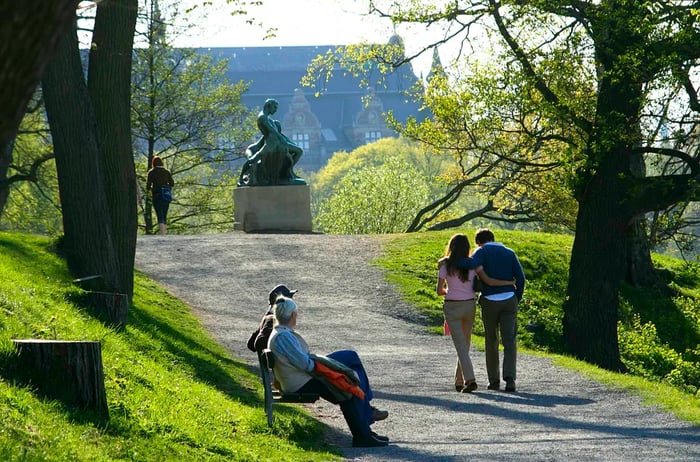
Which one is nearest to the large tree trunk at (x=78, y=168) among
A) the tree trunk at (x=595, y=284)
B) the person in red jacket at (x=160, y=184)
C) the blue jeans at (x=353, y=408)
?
the blue jeans at (x=353, y=408)

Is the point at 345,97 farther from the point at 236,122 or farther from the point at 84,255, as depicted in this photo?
the point at 84,255

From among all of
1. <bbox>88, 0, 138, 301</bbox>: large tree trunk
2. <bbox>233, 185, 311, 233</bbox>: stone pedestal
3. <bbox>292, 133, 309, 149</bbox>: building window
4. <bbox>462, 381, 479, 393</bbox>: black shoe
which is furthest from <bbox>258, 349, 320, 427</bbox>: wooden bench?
<bbox>292, 133, 309, 149</bbox>: building window

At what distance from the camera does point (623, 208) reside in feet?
55.6

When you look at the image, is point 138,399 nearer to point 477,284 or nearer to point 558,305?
point 477,284

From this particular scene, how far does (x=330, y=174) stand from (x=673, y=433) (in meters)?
93.6

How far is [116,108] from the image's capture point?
13562mm

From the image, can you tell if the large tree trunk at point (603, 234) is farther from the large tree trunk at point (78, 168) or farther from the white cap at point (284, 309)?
the white cap at point (284, 309)

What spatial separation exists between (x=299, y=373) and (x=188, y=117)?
105ft

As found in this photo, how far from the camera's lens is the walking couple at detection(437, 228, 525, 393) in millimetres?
12102

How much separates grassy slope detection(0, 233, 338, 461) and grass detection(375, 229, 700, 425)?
16.9 feet

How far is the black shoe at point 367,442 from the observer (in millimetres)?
8984

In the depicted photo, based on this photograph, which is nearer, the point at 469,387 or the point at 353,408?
the point at 353,408

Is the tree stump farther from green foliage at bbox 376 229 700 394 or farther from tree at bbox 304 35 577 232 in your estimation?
green foliage at bbox 376 229 700 394

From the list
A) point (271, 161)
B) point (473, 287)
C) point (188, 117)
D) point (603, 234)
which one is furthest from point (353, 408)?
point (188, 117)
